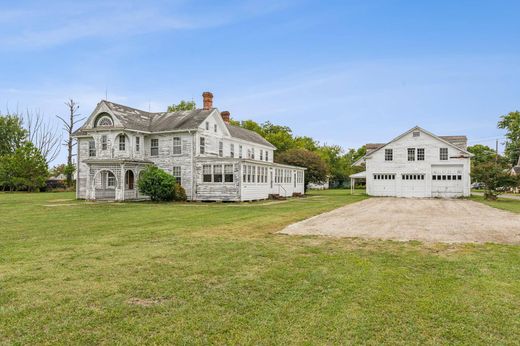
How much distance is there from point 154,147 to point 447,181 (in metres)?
26.5

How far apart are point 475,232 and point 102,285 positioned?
10.4 metres

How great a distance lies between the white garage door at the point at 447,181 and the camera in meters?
34.6

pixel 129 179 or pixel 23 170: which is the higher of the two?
pixel 23 170

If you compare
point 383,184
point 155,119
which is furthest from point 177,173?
point 383,184

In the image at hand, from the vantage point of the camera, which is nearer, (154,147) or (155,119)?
(154,147)

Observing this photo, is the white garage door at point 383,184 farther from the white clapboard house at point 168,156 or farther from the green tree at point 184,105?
the green tree at point 184,105

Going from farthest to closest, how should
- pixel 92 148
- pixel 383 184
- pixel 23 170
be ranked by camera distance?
pixel 23 170 → pixel 383 184 → pixel 92 148

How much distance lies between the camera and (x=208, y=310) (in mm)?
4703

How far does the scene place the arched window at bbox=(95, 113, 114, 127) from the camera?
1150 inches

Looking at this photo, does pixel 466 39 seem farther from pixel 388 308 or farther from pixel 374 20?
pixel 388 308

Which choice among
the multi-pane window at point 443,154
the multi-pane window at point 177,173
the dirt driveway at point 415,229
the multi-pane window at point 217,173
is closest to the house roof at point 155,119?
the multi-pane window at point 177,173

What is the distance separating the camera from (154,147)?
30.3 metres

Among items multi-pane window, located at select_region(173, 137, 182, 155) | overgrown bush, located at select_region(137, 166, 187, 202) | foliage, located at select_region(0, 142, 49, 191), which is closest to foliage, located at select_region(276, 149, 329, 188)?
multi-pane window, located at select_region(173, 137, 182, 155)

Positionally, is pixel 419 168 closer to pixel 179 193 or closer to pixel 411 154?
pixel 411 154
